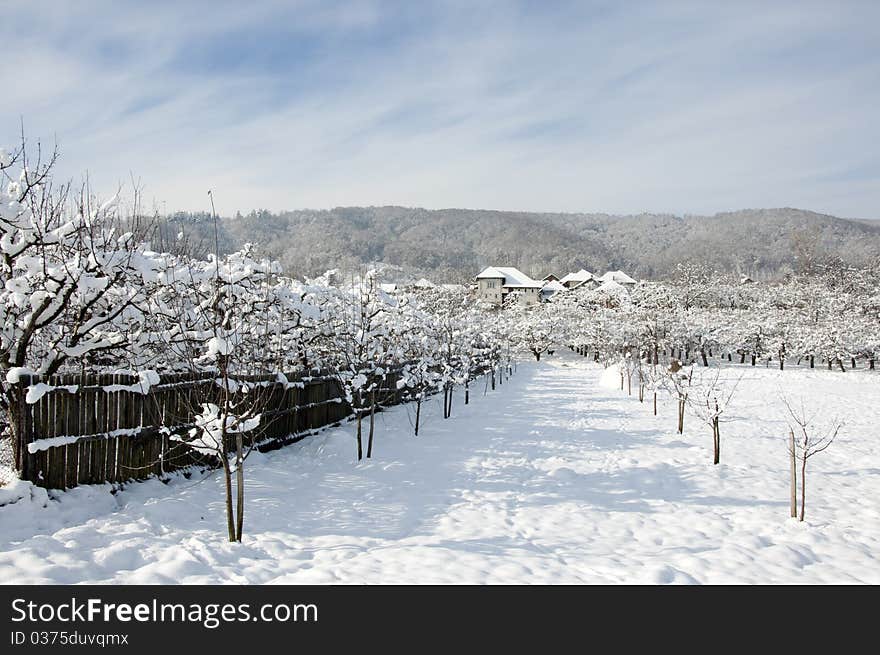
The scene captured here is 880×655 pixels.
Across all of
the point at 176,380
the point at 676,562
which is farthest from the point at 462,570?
the point at 176,380

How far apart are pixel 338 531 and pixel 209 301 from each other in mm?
4127

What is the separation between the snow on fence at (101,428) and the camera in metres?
5.61

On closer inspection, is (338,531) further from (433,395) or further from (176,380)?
(433,395)

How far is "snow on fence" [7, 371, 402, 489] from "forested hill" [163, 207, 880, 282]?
82397mm

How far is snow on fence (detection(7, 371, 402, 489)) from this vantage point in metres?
5.61

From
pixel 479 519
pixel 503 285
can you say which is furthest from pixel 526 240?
pixel 479 519

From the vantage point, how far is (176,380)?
24.6 ft

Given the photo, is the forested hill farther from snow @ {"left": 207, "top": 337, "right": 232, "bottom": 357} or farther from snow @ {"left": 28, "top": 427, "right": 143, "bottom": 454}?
snow @ {"left": 207, "top": 337, "right": 232, "bottom": 357}

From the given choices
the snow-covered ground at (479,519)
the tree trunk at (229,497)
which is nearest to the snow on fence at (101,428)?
the snow-covered ground at (479,519)

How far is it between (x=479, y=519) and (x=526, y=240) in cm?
13199

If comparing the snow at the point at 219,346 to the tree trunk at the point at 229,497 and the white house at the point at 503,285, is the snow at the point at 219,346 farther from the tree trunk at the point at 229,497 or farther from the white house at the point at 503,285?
the white house at the point at 503,285

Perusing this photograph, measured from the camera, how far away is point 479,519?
21.1ft

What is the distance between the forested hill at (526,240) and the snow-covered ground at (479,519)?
79.9 meters

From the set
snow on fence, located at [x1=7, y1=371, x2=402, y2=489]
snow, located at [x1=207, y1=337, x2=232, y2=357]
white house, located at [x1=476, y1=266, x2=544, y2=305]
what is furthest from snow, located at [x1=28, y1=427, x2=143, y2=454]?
white house, located at [x1=476, y1=266, x2=544, y2=305]
